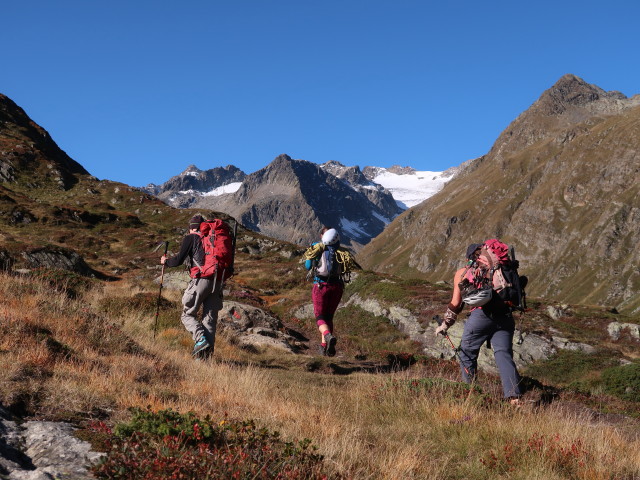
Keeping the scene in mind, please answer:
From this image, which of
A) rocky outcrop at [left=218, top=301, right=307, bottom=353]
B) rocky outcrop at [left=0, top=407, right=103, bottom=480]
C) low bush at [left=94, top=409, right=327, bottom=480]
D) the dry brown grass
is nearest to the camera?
rocky outcrop at [left=0, top=407, right=103, bottom=480]

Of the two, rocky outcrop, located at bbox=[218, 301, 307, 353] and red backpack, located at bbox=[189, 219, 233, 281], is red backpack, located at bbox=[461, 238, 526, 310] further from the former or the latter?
rocky outcrop, located at bbox=[218, 301, 307, 353]

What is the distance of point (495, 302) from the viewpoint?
7336mm

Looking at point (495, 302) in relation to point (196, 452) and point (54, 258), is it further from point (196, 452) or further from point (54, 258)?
point (54, 258)

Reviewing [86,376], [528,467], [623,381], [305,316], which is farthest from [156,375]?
[305,316]

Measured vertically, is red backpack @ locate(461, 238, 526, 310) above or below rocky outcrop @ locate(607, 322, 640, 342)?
above

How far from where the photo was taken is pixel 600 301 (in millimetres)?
163375

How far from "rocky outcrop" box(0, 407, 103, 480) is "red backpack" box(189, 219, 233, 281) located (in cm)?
561

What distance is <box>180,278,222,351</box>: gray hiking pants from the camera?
972 cm

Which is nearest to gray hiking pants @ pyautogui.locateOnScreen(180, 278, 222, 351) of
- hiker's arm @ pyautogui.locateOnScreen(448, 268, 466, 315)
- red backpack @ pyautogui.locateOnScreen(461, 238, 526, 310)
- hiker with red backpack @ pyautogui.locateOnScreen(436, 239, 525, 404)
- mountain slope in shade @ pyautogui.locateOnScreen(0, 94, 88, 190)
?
hiker's arm @ pyautogui.locateOnScreen(448, 268, 466, 315)

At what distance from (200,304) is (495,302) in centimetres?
559

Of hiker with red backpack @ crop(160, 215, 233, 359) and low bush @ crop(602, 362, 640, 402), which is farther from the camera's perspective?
low bush @ crop(602, 362, 640, 402)

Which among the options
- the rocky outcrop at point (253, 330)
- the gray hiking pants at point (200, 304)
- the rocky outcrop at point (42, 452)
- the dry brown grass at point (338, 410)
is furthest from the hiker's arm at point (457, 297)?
the rocky outcrop at point (253, 330)

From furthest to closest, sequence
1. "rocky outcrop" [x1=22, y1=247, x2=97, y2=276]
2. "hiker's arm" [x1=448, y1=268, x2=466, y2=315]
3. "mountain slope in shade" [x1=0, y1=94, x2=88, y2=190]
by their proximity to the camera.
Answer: "mountain slope in shade" [x1=0, y1=94, x2=88, y2=190] < "rocky outcrop" [x1=22, y1=247, x2=97, y2=276] < "hiker's arm" [x1=448, y1=268, x2=466, y2=315]

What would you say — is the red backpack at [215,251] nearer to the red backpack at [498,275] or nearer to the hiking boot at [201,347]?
the hiking boot at [201,347]
